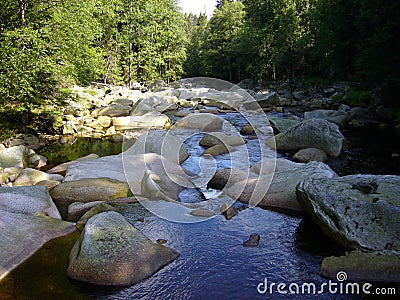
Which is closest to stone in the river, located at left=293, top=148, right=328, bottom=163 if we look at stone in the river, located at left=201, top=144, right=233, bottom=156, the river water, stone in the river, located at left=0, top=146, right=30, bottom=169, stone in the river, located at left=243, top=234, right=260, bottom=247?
stone in the river, located at left=201, top=144, right=233, bottom=156

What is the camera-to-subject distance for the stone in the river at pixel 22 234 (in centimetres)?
481

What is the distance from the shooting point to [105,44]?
98.6 feet

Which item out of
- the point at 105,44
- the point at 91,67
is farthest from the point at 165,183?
the point at 105,44

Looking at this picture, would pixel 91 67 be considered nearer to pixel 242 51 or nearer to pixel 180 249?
pixel 180 249

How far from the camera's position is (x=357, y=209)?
5.35 meters

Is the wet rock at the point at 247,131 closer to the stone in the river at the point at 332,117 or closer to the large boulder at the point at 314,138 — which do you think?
the large boulder at the point at 314,138

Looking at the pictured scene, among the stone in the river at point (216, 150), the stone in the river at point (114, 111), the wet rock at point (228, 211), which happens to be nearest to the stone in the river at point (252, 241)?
the wet rock at point (228, 211)

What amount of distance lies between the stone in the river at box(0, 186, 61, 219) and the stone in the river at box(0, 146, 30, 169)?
298cm

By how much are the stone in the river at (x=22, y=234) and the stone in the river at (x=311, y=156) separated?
6535mm

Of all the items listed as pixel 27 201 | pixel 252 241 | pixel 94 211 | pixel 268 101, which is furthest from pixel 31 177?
pixel 268 101

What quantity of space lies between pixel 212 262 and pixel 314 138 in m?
7.23

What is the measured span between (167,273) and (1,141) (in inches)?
362

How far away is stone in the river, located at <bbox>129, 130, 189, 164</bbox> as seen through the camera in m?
9.95

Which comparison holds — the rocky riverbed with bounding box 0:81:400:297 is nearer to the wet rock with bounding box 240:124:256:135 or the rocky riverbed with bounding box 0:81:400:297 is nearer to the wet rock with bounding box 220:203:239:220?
the wet rock with bounding box 220:203:239:220
